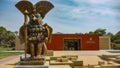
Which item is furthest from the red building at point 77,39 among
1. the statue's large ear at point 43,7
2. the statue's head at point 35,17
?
the statue's head at point 35,17

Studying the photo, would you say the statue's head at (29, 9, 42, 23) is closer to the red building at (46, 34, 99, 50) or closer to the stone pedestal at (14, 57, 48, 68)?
the stone pedestal at (14, 57, 48, 68)

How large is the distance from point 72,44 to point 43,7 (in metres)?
42.0

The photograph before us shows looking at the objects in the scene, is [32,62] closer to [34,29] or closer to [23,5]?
[34,29]

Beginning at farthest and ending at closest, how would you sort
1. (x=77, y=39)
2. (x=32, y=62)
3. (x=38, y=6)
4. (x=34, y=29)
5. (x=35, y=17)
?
(x=77, y=39) → (x=38, y=6) → (x=35, y=17) → (x=34, y=29) → (x=32, y=62)

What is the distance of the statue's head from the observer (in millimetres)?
10297

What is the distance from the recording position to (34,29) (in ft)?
33.2

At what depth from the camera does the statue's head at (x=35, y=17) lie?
1030 centimetres

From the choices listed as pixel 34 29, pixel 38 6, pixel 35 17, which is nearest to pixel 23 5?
pixel 38 6

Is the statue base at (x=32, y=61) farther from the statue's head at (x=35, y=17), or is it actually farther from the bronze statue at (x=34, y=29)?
the statue's head at (x=35, y=17)

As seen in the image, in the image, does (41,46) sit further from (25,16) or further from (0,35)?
Result: (0,35)

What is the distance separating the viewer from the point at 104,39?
54719mm

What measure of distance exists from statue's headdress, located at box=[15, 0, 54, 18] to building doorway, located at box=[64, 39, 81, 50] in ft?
128

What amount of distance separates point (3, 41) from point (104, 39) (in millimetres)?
33831

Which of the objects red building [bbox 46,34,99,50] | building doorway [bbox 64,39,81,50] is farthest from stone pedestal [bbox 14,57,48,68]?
building doorway [bbox 64,39,81,50]
